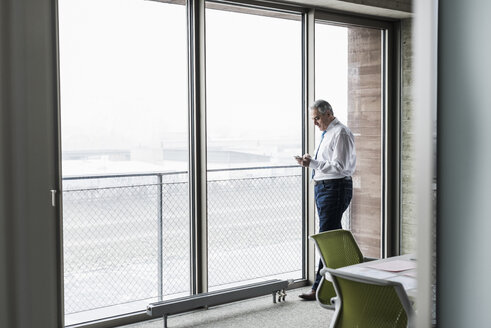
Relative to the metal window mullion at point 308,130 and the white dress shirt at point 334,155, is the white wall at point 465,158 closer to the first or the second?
the white dress shirt at point 334,155

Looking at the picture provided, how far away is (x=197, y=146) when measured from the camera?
15.5ft

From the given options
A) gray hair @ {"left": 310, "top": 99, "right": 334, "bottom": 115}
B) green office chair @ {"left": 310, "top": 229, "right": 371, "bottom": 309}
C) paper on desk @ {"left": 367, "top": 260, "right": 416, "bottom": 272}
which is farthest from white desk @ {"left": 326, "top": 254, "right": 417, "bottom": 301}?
gray hair @ {"left": 310, "top": 99, "right": 334, "bottom": 115}

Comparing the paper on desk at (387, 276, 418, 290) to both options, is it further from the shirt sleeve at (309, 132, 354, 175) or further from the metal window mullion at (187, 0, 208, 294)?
the metal window mullion at (187, 0, 208, 294)

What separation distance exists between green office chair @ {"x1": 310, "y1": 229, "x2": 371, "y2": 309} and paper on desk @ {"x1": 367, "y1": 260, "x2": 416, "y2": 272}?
1.14ft

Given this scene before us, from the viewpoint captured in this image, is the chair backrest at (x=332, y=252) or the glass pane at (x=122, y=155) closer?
the chair backrest at (x=332, y=252)

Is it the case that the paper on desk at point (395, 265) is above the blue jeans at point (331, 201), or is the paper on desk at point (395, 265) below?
below

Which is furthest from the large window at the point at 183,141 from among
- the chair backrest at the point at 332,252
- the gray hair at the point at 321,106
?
the chair backrest at the point at 332,252

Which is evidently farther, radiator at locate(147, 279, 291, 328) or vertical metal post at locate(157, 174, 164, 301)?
vertical metal post at locate(157, 174, 164, 301)

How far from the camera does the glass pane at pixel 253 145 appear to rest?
491cm

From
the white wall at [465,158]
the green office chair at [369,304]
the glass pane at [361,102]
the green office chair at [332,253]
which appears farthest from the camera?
the glass pane at [361,102]

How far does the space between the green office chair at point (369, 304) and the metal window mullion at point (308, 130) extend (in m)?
2.61

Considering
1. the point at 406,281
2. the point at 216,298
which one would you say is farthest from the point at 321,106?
the point at 406,281

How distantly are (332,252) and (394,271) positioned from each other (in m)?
0.62

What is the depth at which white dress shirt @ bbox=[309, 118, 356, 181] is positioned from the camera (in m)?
4.81
